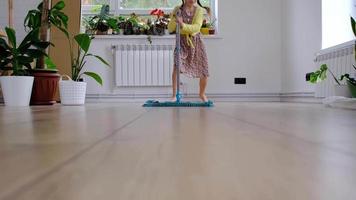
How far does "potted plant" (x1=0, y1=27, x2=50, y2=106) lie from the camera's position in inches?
115

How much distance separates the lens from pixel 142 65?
4.85 meters

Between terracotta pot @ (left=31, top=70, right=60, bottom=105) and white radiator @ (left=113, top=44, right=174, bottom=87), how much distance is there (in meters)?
1.66

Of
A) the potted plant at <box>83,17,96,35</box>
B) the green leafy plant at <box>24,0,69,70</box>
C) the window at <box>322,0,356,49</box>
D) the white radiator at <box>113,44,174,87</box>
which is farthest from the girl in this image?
the potted plant at <box>83,17,96,35</box>

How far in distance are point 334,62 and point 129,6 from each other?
2719 mm

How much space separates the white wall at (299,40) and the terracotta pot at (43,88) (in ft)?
7.90

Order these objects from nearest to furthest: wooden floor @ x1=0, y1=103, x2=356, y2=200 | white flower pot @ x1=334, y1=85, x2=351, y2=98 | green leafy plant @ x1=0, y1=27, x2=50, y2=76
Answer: wooden floor @ x1=0, y1=103, x2=356, y2=200 < white flower pot @ x1=334, y1=85, x2=351, y2=98 < green leafy plant @ x1=0, y1=27, x2=50, y2=76

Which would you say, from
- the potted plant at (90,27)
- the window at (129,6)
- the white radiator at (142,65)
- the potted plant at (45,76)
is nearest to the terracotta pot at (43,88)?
the potted plant at (45,76)

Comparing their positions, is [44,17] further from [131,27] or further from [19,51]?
[131,27]

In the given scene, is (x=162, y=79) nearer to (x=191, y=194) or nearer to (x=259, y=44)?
(x=259, y=44)

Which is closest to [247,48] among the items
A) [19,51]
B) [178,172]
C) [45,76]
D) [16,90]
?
[45,76]

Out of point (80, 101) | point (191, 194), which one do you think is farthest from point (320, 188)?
point (80, 101)

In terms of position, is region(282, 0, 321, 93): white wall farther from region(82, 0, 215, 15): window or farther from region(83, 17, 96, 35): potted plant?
region(83, 17, 96, 35): potted plant

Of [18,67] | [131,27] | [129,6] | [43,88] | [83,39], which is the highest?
[129,6]

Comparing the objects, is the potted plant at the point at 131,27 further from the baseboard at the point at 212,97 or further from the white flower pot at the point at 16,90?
the white flower pot at the point at 16,90
